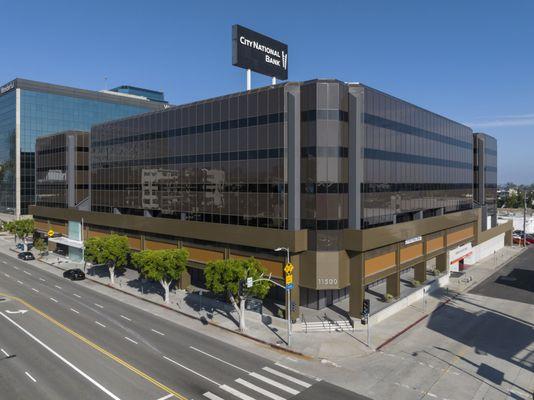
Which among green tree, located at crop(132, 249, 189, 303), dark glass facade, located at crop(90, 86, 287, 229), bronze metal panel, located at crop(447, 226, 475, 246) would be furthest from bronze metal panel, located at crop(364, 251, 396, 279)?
bronze metal panel, located at crop(447, 226, 475, 246)

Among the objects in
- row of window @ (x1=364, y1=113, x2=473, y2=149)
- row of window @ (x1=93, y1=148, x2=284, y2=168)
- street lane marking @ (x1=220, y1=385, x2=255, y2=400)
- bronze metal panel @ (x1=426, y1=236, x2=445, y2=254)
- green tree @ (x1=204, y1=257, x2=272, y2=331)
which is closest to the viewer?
street lane marking @ (x1=220, y1=385, x2=255, y2=400)

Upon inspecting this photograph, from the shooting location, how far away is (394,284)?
49.6 meters

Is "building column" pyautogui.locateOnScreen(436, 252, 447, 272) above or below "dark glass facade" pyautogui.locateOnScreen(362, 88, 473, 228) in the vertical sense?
below

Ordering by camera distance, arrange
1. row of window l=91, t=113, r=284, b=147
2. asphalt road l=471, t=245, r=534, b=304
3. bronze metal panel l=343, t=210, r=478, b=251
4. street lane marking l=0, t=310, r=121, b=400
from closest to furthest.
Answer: street lane marking l=0, t=310, r=121, b=400 → bronze metal panel l=343, t=210, r=478, b=251 → row of window l=91, t=113, r=284, b=147 → asphalt road l=471, t=245, r=534, b=304

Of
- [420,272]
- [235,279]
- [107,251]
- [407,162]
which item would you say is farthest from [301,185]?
[107,251]

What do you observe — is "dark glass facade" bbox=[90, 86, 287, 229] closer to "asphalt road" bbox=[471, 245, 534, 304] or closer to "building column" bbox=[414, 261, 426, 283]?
"building column" bbox=[414, 261, 426, 283]

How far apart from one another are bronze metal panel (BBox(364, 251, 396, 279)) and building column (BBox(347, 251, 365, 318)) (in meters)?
Answer: 1.28

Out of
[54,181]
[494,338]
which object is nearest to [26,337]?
[494,338]

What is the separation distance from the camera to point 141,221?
198 ft

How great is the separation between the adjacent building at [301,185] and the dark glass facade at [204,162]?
160 millimetres

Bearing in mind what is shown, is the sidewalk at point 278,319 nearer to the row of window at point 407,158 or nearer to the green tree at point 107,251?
the green tree at point 107,251

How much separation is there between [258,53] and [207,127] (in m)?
10.9

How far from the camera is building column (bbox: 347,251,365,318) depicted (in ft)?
137

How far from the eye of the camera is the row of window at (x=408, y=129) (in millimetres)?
45156
